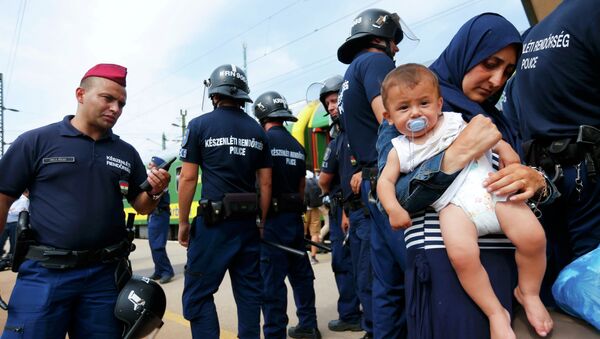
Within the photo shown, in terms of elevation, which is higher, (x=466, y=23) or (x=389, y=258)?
(x=466, y=23)

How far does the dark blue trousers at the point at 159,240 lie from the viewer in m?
6.77

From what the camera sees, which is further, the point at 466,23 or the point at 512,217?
the point at 466,23

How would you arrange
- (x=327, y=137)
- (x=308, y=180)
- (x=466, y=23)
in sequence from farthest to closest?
(x=327, y=137) < (x=308, y=180) < (x=466, y=23)

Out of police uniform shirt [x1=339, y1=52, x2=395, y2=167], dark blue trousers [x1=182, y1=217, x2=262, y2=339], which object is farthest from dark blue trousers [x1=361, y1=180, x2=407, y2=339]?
dark blue trousers [x1=182, y1=217, x2=262, y2=339]

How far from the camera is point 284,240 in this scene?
3.97 metres

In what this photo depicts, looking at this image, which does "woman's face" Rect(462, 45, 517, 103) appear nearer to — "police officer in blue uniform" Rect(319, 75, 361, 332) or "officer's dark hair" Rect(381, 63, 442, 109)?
"officer's dark hair" Rect(381, 63, 442, 109)

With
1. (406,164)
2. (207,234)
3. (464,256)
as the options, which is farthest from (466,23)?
(207,234)

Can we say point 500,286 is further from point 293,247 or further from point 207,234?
point 293,247

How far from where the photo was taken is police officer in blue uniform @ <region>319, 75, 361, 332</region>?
4086 millimetres

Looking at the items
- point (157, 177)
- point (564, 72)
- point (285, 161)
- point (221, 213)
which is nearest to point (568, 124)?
point (564, 72)

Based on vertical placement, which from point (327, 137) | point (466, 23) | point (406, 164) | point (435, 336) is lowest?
point (435, 336)

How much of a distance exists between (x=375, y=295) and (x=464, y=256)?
45.4 inches

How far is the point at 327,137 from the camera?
8.64m

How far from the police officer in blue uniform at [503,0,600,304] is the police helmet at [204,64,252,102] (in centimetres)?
215
